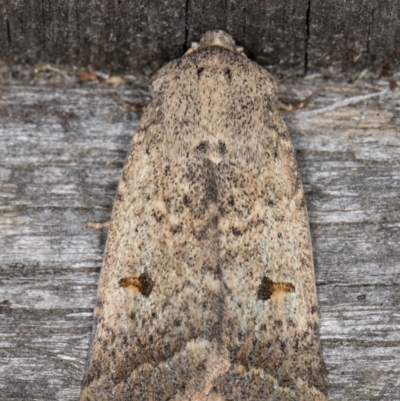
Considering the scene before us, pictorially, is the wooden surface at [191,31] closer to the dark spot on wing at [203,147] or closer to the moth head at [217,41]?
the moth head at [217,41]

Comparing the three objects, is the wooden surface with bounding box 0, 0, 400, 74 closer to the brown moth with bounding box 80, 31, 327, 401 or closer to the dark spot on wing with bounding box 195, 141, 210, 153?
the brown moth with bounding box 80, 31, 327, 401

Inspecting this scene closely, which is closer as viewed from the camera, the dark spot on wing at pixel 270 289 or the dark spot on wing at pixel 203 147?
the dark spot on wing at pixel 270 289

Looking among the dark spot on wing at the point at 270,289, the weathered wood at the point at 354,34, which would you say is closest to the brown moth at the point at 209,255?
the dark spot on wing at the point at 270,289

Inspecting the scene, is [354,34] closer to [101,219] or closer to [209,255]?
[209,255]

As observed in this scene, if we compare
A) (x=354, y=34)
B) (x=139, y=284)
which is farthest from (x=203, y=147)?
(x=354, y=34)

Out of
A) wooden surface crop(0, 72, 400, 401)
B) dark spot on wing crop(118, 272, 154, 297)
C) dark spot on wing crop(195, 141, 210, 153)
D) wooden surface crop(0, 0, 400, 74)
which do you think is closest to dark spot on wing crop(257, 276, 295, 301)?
wooden surface crop(0, 72, 400, 401)

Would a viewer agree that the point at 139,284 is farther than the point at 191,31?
No
